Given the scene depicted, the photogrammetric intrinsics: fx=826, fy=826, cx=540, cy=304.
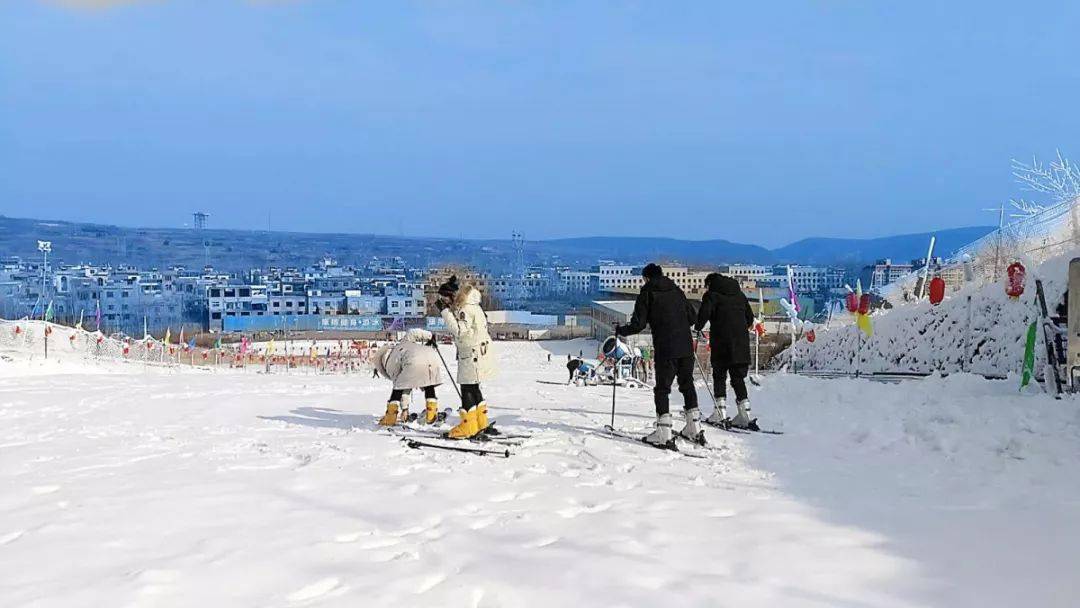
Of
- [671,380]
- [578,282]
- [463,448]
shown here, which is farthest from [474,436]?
[578,282]

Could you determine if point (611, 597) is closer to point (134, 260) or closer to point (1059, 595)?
point (1059, 595)

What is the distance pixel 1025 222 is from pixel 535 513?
25.7 metres

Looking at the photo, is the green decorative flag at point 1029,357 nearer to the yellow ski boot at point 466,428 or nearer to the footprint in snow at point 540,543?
the yellow ski boot at point 466,428

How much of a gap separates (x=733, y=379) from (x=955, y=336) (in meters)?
13.6

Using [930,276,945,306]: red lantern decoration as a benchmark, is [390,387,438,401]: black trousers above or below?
below

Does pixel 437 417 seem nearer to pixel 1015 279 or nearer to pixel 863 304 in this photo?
pixel 1015 279

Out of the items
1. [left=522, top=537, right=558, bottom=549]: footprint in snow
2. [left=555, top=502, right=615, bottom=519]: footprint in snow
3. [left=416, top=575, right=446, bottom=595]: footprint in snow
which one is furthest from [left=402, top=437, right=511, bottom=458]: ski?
[left=416, top=575, right=446, bottom=595]: footprint in snow

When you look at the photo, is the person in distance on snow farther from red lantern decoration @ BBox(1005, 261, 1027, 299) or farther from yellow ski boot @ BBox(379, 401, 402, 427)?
red lantern decoration @ BBox(1005, 261, 1027, 299)

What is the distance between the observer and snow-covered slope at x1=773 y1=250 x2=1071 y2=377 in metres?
16.3

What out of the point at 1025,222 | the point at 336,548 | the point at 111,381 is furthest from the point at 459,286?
the point at 1025,222

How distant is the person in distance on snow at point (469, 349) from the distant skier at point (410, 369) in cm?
88

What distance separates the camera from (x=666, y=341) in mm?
7793

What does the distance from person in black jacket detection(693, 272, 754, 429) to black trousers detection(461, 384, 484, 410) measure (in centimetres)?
286

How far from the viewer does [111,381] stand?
15.3 m
